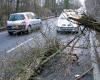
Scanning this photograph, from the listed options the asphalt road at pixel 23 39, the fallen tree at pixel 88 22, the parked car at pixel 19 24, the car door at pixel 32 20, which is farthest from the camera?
the car door at pixel 32 20

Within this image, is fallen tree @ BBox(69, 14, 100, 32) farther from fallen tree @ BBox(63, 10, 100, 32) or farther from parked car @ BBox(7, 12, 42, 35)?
parked car @ BBox(7, 12, 42, 35)

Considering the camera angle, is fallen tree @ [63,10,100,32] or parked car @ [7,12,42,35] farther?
parked car @ [7,12,42,35]

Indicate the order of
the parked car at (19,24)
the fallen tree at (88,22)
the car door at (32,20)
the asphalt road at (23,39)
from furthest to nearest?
the car door at (32,20) → the parked car at (19,24) → the asphalt road at (23,39) → the fallen tree at (88,22)

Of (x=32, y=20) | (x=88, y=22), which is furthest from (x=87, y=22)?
(x=32, y=20)

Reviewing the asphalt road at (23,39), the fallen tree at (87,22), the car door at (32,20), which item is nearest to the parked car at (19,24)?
the car door at (32,20)

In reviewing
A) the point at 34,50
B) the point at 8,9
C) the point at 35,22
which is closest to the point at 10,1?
the point at 8,9

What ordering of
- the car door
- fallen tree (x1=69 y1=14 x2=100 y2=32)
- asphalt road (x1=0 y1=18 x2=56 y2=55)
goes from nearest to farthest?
1. fallen tree (x1=69 y1=14 x2=100 y2=32)
2. asphalt road (x1=0 y1=18 x2=56 y2=55)
3. the car door

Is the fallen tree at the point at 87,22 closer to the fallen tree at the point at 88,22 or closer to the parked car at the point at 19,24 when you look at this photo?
the fallen tree at the point at 88,22

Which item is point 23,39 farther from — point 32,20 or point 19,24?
point 32,20

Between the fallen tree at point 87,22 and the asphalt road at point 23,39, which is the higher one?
the fallen tree at point 87,22

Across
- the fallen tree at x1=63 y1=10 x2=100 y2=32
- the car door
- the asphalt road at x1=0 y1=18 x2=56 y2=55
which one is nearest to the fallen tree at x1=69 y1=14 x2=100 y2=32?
the fallen tree at x1=63 y1=10 x2=100 y2=32

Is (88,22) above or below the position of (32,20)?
above

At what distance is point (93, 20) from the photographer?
9641 millimetres

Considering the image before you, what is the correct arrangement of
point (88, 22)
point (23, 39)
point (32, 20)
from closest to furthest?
1. point (88, 22)
2. point (23, 39)
3. point (32, 20)
